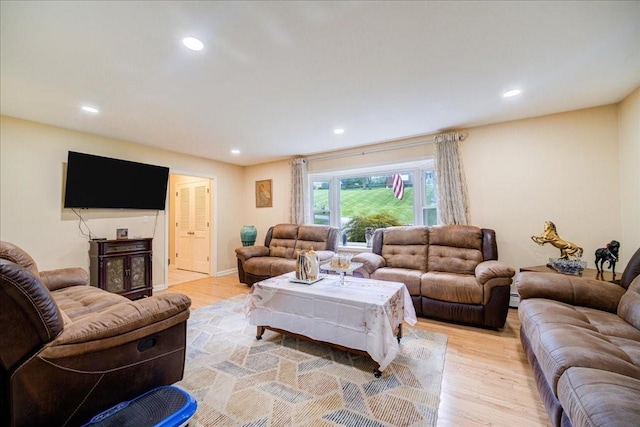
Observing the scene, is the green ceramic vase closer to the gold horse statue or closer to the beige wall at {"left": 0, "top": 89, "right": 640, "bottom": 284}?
the beige wall at {"left": 0, "top": 89, "right": 640, "bottom": 284}

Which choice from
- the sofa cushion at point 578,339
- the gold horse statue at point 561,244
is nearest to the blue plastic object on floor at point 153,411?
the sofa cushion at point 578,339

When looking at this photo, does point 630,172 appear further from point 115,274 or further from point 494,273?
point 115,274

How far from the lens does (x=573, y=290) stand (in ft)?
6.66

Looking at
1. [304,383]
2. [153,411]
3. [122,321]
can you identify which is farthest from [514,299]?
[122,321]

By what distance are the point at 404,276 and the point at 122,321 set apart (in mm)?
2741

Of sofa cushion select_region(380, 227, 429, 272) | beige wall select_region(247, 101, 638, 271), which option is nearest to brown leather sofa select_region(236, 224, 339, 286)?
sofa cushion select_region(380, 227, 429, 272)

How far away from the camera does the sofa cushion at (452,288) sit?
2746 millimetres

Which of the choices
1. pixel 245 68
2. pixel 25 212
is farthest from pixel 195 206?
pixel 245 68

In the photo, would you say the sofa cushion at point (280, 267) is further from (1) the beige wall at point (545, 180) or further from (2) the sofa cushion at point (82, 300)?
(1) the beige wall at point (545, 180)

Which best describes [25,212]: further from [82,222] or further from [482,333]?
[482,333]

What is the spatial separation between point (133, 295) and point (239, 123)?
9.64 feet

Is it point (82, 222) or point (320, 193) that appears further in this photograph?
point (320, 193)

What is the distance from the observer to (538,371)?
162 centimetres

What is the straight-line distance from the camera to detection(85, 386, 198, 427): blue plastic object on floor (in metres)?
1.31
